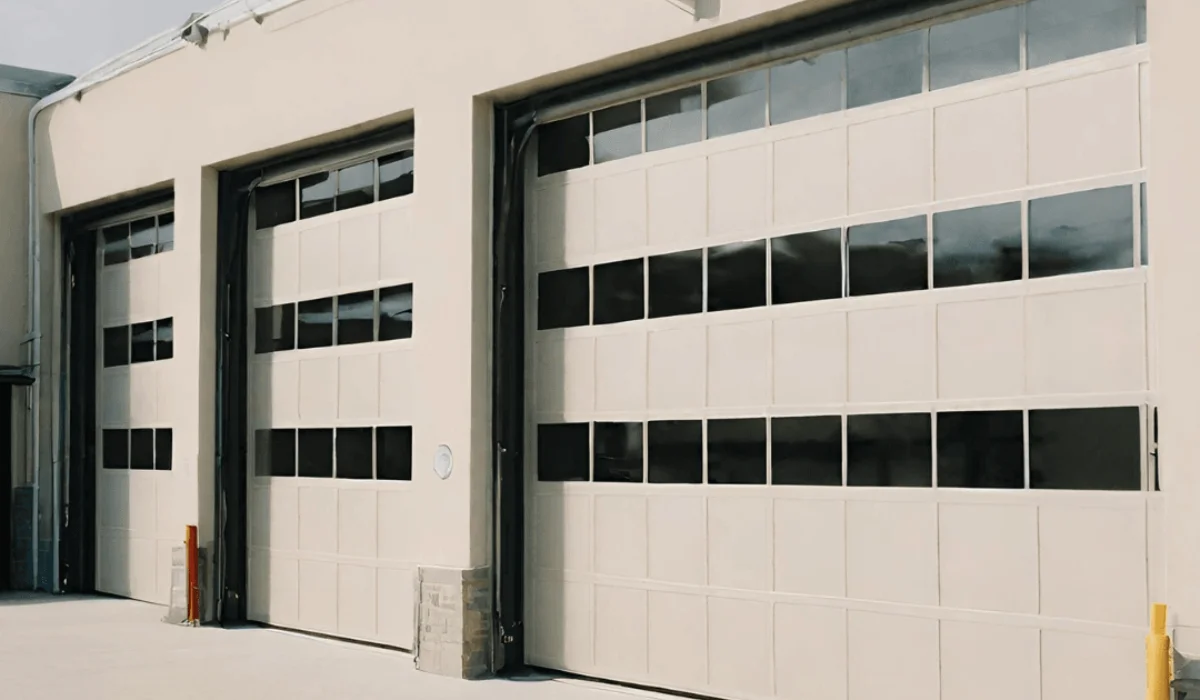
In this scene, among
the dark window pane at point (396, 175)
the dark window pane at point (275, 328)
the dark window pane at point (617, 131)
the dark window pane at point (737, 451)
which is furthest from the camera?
the dark window pane at point (275, 328)

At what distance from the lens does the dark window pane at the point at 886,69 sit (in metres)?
10.2

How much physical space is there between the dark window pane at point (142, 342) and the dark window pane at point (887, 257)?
471 inches

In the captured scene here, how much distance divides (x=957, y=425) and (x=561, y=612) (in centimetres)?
463

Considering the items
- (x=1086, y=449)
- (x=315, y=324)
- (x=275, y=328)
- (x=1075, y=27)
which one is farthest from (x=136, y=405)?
(x=1075, y=27)

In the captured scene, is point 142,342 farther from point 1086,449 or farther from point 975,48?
point 1086,449

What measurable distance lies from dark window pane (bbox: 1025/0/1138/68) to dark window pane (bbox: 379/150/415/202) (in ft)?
23.3

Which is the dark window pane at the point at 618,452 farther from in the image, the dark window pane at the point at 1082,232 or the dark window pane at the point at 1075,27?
the dark window pane at the point at 1075,27

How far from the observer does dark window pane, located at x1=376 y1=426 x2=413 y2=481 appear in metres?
14.4

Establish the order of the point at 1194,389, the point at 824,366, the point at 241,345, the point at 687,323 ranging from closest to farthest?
the point at 1194,389, the point at 824,366, the point at 687,323, the point at 241,345

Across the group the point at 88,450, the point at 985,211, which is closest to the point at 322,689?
the point at 985,211

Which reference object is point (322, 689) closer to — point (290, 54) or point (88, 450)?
point (290, 54)

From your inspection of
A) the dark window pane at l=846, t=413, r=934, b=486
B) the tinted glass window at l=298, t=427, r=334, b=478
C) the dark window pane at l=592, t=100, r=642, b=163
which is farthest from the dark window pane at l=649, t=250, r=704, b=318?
the tinted glass window at l=298, t=427, r=334, b=478

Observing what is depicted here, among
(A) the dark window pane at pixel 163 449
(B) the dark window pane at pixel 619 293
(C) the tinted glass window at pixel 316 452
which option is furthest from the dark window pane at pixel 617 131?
(A) the dark window pane at pixel 163 449

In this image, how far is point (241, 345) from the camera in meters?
17.0
